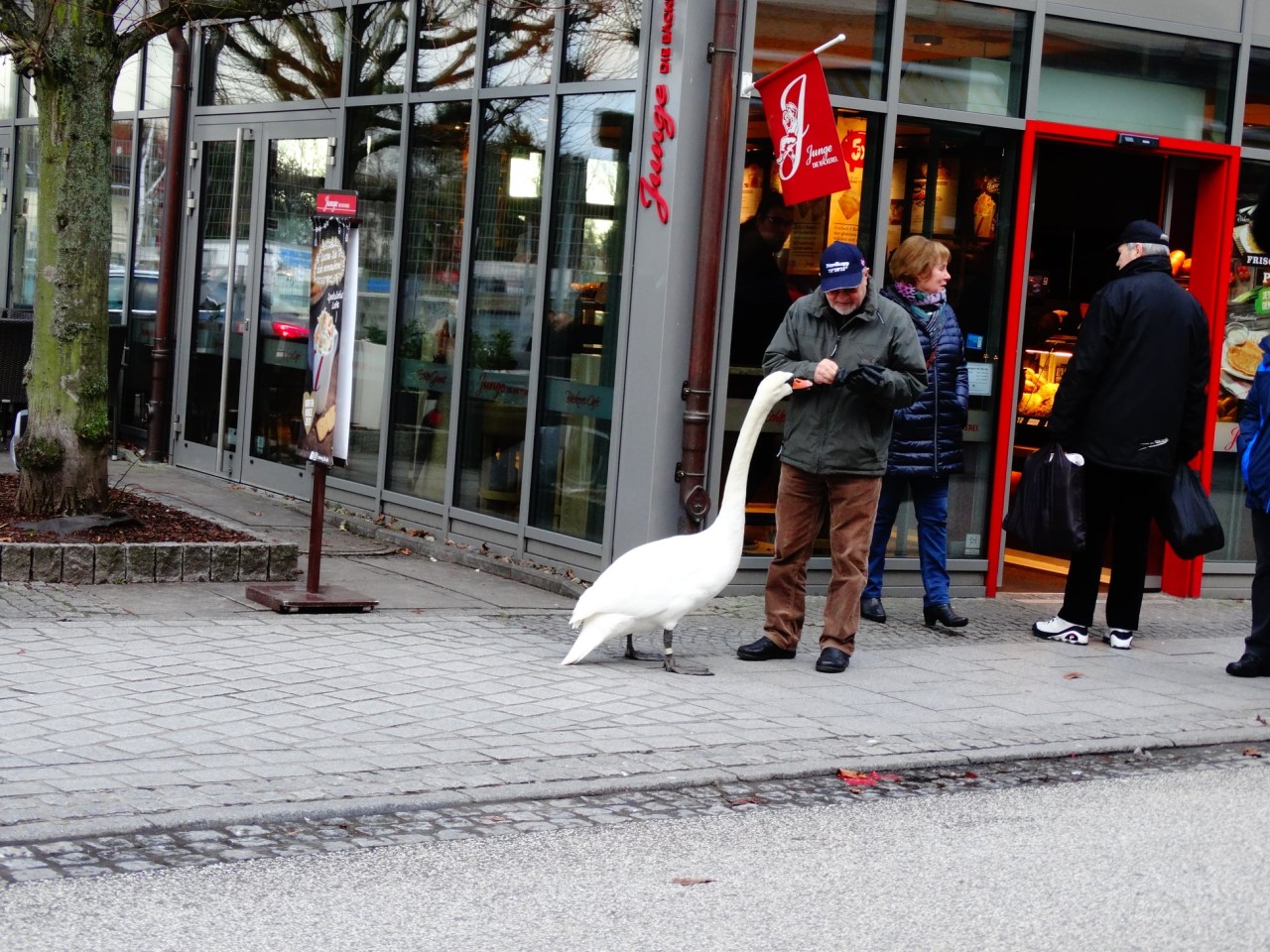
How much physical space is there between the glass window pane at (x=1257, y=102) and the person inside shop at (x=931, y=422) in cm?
321

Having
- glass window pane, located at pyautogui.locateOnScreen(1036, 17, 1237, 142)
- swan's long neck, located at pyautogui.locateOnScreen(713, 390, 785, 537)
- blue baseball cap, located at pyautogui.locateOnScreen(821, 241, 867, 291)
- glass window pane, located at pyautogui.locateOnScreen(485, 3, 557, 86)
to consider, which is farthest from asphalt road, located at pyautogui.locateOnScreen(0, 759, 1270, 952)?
glass window pane, located at pyautogui.locateOnScreen(485, 3, 557, 86)

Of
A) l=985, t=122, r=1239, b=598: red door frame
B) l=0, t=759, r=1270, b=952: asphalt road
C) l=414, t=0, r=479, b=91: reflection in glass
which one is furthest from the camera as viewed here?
l=414, t=0, r=479, b=91: reflection in glass

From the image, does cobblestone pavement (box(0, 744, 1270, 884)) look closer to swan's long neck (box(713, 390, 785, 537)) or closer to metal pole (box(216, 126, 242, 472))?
swan's long neck (box(713, 390, 785, 537))

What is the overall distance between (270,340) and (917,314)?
6113 millimetres

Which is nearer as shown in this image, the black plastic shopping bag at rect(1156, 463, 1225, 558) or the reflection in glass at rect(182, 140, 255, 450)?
the black plastic shopping bag at rect(1156, 463, 1225, 558)

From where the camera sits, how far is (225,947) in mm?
4133

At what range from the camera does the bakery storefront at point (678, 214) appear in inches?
376

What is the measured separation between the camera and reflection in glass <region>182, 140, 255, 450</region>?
13812 millimetres

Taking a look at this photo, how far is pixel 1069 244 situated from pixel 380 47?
18.1 ft

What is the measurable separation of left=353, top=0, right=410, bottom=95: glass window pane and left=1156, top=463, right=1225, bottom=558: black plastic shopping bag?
5.93 meters

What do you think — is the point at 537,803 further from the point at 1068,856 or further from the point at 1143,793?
the point at 1143,793

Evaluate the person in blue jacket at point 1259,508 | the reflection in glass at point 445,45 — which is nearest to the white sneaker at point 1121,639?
the person in blue jacket at point 1259,508

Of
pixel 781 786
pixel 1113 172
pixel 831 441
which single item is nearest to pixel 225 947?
pixel 781 786

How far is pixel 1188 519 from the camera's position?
9.02 metres
